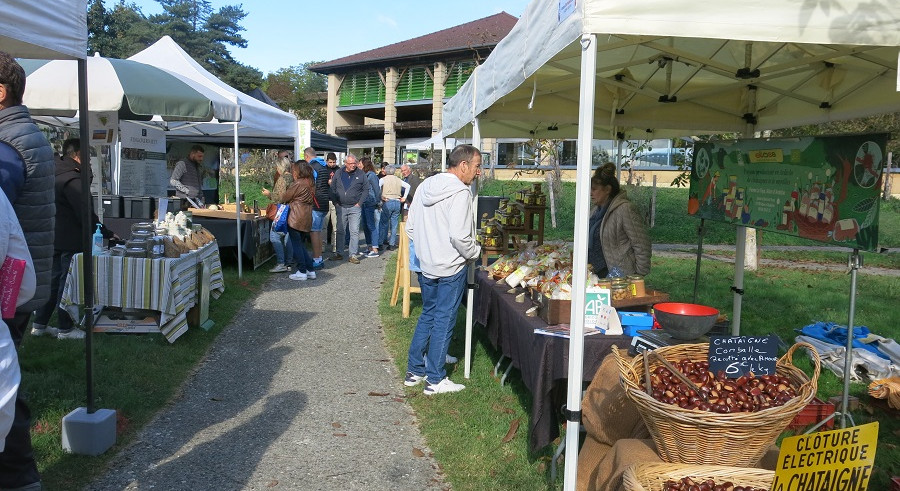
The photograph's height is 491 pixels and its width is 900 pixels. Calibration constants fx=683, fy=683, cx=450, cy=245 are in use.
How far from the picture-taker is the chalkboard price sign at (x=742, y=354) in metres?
2.71

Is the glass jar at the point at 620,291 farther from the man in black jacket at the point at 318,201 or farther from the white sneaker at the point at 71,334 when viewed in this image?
the man in black jacket at the point at 318,201

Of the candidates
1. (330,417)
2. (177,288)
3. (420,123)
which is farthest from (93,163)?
(420,123)

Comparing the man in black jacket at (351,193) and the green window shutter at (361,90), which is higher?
the green window shutter at (361,90)

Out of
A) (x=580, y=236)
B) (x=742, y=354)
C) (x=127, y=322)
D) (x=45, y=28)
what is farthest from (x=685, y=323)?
(x=127, y=322)

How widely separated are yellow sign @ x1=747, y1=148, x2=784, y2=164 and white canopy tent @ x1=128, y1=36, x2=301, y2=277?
23.0ft

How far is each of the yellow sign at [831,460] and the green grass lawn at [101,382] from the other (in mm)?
3390

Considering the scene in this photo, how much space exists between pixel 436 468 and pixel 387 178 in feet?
35.1

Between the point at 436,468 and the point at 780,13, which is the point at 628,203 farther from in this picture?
the point at 780,13

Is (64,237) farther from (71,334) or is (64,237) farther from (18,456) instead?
(18,456)

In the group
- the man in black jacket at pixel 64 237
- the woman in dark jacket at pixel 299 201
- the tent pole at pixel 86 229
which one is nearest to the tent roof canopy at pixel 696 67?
the tent pole at pixel 86 229

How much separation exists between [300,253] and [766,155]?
7.58 m

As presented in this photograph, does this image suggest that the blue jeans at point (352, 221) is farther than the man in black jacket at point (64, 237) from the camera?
Yes

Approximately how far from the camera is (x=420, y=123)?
38.8 m

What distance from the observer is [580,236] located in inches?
110
